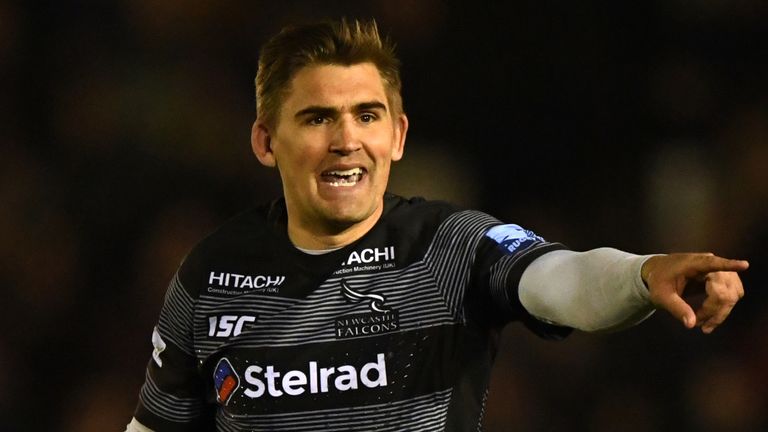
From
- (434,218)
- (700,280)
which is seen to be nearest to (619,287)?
(700,280)

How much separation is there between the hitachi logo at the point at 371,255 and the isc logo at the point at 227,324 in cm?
28

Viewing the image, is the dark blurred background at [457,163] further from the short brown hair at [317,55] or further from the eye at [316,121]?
the eye at [316,121]

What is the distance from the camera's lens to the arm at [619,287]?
188cm

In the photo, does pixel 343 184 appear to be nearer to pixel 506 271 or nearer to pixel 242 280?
pixel 242 280

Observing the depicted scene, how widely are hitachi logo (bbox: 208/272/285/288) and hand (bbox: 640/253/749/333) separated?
3.63 feet

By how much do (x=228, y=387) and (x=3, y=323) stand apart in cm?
251

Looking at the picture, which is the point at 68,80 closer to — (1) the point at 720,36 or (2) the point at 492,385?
(2) the point at 492,385

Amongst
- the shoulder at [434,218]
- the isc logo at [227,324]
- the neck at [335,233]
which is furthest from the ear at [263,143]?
the isc logo at [227,324]

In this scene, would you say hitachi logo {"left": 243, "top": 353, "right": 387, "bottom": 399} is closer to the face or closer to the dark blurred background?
the face

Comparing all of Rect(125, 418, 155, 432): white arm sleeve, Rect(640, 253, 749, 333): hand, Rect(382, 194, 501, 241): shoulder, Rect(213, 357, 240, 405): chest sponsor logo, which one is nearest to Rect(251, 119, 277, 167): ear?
Result: Rect(382, 194, 501, 241): shoulder

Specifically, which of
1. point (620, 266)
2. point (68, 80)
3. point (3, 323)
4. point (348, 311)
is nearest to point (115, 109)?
A: point (68, 80)

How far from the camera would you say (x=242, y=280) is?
2887mm

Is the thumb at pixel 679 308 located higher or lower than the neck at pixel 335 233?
higher

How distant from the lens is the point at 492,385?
4801mm
